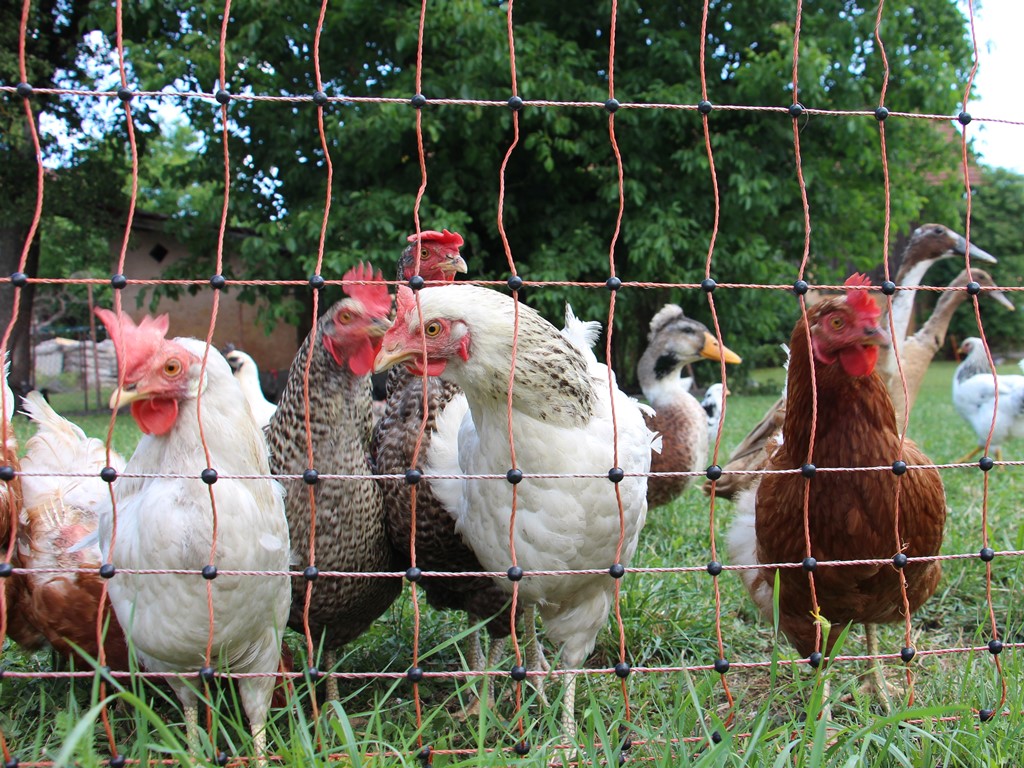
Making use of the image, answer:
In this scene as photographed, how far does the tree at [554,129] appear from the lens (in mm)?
8492

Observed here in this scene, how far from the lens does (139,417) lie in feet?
5.75

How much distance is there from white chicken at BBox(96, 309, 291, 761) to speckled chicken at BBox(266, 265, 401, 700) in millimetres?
219

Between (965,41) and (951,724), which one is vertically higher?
(965,41)

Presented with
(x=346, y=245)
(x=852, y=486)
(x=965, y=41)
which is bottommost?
(x=852, y=486)

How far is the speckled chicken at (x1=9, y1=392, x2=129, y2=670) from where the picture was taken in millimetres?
2119

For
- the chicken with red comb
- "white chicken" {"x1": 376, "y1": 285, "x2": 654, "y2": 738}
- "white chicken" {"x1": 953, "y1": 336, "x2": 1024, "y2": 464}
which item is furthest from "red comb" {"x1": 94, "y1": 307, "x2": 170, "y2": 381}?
"white chicken" {"x1": 953, "y1": 336, "x2": 1024, "y2": 464}

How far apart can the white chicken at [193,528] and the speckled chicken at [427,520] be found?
1.55ft

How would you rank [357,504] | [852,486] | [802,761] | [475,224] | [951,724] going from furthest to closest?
[475,224] < [357,504] < [852,486] < [951,724] < [802,761]

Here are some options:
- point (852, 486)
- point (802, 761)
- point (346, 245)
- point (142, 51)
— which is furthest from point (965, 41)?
point (802, 761)

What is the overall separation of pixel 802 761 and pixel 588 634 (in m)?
0.70

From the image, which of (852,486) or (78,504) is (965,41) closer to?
(852,486)

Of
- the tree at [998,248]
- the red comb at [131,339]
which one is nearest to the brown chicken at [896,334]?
the red comb at [131,339]

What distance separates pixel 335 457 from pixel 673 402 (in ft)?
9.52

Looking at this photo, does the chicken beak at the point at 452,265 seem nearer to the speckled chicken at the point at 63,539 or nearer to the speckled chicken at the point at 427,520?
the speckled chicken at the point at 427,520
